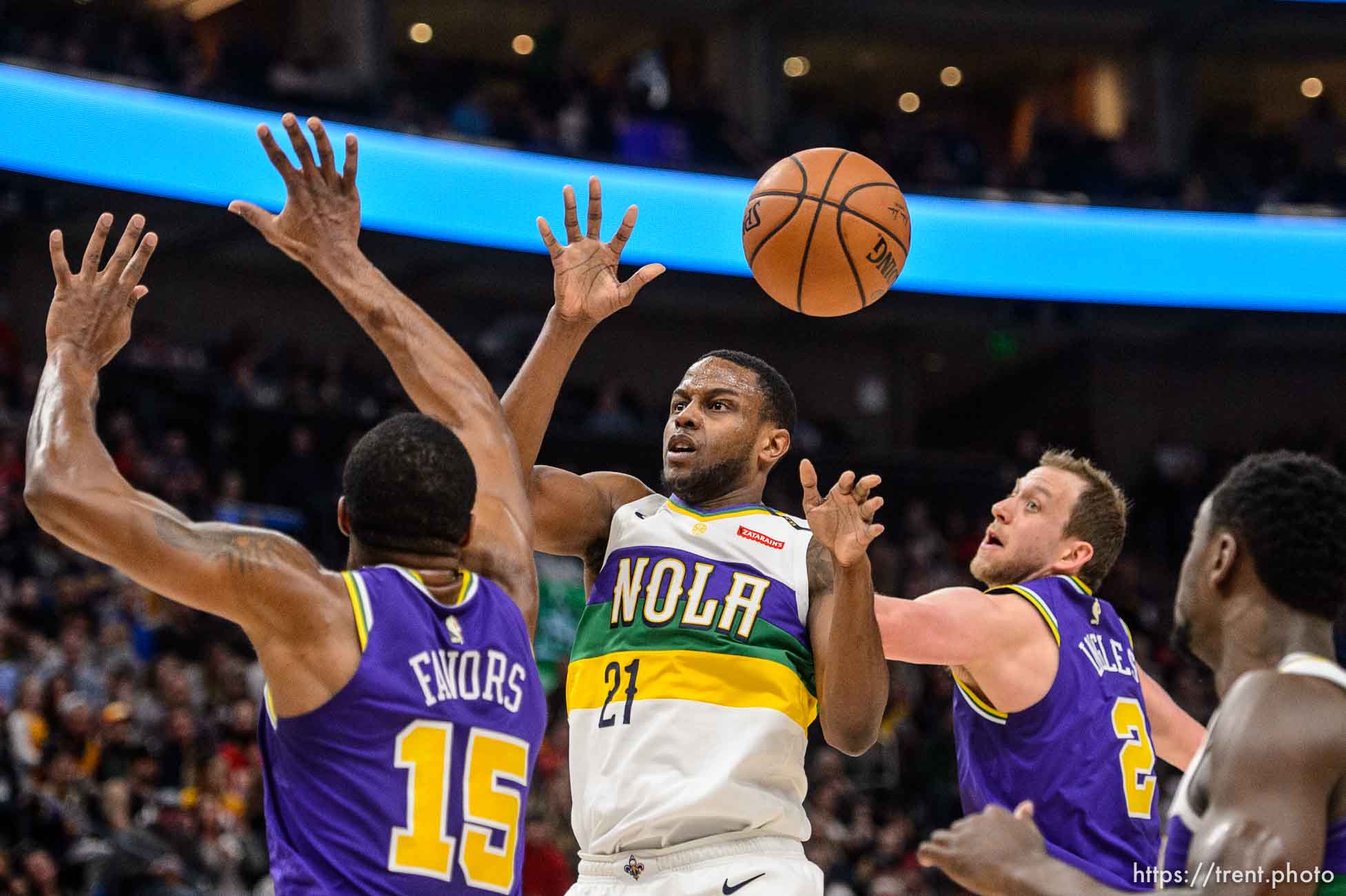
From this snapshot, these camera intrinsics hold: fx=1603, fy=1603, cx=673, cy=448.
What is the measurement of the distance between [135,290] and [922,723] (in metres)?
12.3

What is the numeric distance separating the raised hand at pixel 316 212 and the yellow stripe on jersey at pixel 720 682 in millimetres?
1502

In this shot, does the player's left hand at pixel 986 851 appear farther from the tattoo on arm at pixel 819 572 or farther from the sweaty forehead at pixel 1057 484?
the sweaty forehead at pixel 1057 484

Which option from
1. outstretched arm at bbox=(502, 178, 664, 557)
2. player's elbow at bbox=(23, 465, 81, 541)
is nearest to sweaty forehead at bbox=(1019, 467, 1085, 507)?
outstretched arm at bbox=(502, 178, 664, 557)

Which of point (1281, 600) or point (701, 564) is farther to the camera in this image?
point (701, 564)

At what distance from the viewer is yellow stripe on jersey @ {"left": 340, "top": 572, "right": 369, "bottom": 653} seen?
308cm

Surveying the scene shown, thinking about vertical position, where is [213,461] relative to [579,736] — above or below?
above

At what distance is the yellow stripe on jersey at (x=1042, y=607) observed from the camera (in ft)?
15.1

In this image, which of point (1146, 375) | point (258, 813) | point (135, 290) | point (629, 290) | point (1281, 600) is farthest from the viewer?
point (1146, 375)

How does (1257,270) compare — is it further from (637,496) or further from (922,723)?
(637,496)

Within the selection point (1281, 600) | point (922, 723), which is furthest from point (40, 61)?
point (1281, 600)

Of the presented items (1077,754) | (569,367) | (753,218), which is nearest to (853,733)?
(1077,754)

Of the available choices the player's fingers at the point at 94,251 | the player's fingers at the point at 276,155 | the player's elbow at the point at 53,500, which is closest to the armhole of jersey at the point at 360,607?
the player's elbow at the point at 53,500

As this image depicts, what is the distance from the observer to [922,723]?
1503cm

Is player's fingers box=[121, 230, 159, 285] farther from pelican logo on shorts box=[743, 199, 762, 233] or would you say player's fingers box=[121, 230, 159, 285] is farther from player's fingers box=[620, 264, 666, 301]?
pelican logo on shorts box=[743, 199, 762, 233]
